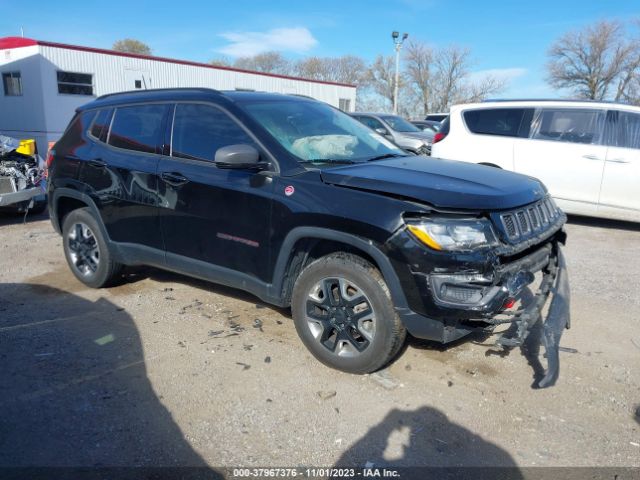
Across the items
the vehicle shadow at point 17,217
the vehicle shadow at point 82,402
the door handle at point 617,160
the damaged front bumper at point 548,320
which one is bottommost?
the vehicle shadow at point 82,402

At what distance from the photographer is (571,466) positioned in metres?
2.64

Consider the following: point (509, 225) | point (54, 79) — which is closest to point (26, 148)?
point (509, 225)

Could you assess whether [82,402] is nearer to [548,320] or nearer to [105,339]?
[105,339]

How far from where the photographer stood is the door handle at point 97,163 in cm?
470

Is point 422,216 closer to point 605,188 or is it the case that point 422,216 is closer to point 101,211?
point 101,211

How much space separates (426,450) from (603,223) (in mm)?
6993

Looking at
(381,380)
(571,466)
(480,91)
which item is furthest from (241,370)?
(480,91)

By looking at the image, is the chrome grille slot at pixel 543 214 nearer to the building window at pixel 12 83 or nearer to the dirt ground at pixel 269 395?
the dirt ground at pixel 269 395

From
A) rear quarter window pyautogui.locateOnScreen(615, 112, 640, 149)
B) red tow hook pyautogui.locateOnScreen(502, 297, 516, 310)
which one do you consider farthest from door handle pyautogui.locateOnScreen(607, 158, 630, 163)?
red tow hook pyautogui.locateOnScreen(502, 297, 516, 310)

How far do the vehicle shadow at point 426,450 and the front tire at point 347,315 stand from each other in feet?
1.55

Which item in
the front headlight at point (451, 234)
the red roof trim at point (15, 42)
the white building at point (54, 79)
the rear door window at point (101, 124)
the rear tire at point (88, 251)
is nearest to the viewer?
the front headlight at point (451, 234)

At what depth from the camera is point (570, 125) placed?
777 cm

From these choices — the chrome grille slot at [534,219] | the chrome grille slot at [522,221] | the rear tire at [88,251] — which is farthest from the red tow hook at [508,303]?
the rear tire at [88,251]

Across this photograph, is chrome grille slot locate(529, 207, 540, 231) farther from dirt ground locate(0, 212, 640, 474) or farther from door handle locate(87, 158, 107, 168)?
door handle locate(87, 158, 107, 168)
